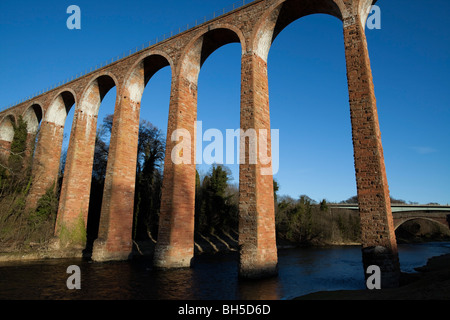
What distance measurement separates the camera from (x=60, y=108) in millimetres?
20250

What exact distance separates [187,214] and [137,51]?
9.42 meters

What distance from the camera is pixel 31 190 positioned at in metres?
18.1

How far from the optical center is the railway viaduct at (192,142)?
27.2 feet

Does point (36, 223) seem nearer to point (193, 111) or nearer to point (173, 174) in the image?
point (173, 174)

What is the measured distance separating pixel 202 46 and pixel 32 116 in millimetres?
16583

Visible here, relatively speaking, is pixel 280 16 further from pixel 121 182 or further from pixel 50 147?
pixel 50 147

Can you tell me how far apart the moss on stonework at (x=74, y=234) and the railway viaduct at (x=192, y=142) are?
0.05 metres

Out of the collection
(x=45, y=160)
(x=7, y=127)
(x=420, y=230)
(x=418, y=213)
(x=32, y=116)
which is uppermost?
(x=32, y=116)

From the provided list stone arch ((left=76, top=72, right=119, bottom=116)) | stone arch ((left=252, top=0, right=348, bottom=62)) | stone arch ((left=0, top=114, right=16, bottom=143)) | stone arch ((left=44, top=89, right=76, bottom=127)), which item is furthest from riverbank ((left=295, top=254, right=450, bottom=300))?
stone arch ((left=0, top=114, right=16, bottom=143))

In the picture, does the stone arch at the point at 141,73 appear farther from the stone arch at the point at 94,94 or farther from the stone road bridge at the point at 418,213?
the stone road bridge at the point at 418,213

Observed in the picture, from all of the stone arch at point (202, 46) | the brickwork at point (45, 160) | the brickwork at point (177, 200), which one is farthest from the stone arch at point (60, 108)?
the brickwork at point (177, 200)

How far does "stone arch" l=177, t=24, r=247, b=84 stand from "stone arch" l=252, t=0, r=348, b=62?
53.5 inches

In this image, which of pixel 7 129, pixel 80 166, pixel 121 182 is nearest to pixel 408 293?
pixel 121 182

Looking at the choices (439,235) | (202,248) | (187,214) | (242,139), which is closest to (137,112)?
(187,214)
